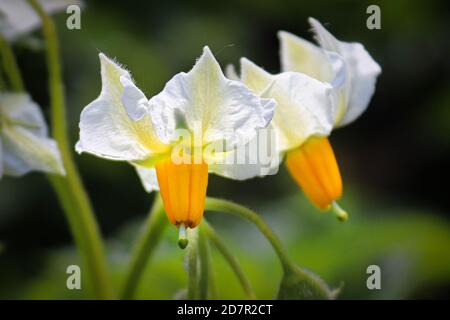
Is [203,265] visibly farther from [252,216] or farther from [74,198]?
[74,198]

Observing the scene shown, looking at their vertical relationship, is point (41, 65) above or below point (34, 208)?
above

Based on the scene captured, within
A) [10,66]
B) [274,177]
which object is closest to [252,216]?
[10,66]

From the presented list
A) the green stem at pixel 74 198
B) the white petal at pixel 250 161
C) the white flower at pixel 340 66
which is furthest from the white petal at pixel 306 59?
the green stem at pixel 74 198

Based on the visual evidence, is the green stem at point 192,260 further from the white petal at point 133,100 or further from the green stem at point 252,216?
the white petal at point 133,100
